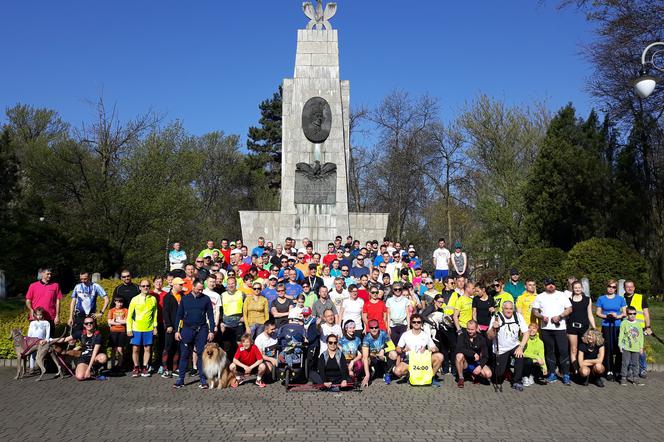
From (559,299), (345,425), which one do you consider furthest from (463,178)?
(345,425)

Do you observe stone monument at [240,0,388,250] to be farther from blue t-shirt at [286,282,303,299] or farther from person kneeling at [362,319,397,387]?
person kneeling at [362,319,397,387]

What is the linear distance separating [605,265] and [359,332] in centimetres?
1041

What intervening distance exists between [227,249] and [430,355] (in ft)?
25.7

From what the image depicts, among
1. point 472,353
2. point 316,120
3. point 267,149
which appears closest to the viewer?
point 472,353

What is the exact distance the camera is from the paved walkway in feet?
23.8

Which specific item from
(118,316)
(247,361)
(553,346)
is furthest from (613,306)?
(118,316)

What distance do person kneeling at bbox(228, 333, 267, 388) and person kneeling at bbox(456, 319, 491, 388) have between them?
9.65 feet

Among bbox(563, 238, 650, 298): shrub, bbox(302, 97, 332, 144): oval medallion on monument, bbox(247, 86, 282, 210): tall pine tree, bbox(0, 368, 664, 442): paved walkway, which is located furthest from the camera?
bbox(247, 86, 282, 210): tall pine tree

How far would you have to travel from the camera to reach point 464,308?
1104cm

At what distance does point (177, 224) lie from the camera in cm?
2655

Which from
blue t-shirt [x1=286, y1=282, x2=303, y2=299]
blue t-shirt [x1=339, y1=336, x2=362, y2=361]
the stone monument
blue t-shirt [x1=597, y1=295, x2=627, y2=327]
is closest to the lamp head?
blue t-shirt [x1=597, y1=295, x2=627, y2=327]

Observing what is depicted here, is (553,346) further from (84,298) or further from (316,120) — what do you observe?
(316,120)

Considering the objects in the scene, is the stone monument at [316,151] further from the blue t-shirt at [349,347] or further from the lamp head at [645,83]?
the lamp head at [645,83]

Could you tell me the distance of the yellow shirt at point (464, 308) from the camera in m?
11.0
